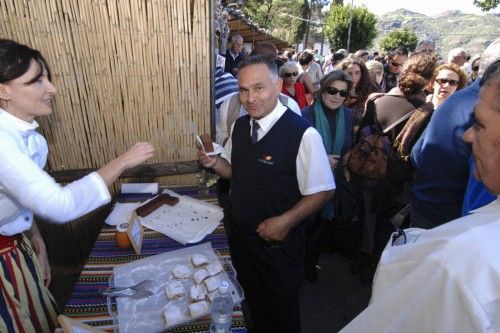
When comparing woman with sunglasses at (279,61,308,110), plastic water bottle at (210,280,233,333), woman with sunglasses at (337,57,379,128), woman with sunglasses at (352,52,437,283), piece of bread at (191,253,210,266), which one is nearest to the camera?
plastic water bottle at (210,280,233,333)

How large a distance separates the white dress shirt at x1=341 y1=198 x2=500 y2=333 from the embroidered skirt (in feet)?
5.31

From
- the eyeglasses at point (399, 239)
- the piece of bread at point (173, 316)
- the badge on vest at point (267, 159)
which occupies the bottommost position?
the piece of bread at point (173, 316)

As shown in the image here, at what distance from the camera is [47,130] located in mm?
2301

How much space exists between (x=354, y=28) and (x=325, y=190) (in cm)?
3493

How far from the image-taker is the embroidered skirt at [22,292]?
1.49 meters

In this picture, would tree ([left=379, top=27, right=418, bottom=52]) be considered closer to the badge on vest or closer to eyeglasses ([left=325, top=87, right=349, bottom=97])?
eyeglasses ([left=325, top=87, right=349, bottom=97])

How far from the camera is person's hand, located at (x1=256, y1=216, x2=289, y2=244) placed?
5.99ft

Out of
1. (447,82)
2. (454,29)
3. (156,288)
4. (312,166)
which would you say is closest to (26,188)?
(156,288)

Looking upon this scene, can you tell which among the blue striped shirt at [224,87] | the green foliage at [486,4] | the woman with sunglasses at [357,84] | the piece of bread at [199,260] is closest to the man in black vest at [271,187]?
the piece of bread at [199,260]

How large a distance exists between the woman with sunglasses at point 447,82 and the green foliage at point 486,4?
14592 mm

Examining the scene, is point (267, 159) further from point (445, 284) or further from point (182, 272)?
point (445, 284)

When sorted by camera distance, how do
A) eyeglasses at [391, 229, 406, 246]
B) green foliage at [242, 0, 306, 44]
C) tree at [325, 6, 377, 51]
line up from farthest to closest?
green foliage at [242, 0, 306, 44]
tree at [325, 6, 377, 51]
eyeglasses at [391, 229, 406, 246]

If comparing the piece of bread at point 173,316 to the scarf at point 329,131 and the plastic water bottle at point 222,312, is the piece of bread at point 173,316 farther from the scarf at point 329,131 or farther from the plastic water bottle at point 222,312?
the scarf at point 329,131

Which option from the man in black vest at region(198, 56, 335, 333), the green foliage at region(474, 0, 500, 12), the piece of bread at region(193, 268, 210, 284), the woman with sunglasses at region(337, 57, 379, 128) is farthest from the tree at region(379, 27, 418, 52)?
the piece of bread at region(193, 268, 210, 284)
